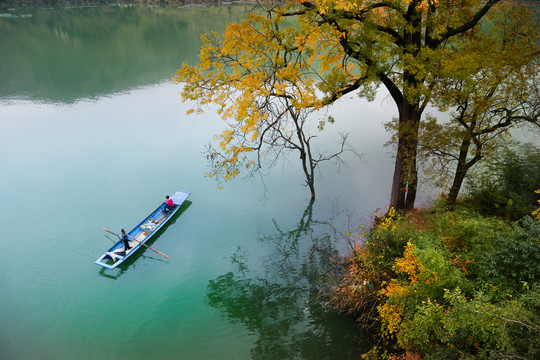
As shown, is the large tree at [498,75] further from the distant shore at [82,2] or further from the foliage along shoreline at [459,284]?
the distant shore at [82,2]

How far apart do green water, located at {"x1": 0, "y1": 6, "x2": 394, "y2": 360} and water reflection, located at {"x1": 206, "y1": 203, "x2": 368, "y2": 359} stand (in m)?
0.04

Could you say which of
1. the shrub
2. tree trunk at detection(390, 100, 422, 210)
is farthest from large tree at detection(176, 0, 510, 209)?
the shrub

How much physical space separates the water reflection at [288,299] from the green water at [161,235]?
41 millimetres

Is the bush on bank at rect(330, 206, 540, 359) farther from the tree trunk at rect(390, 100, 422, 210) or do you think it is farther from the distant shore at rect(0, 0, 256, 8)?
the distant shore at rect(0, 0, 256, 8)

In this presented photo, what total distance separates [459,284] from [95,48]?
4618 cm

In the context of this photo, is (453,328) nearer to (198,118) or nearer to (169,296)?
(169,296)

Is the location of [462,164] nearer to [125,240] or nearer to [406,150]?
[406,150]

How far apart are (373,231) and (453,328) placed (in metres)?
4.27

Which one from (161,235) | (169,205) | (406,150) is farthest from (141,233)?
(406,150)

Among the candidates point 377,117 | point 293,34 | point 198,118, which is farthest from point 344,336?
point 198,118

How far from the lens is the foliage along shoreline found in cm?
534

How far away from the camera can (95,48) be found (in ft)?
133

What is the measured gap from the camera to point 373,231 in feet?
31.6

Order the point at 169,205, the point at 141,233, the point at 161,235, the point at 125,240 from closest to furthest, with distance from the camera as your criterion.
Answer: the point at 125,240 → the point at 141,233 → the point at 161,235 → the point at 169,205
